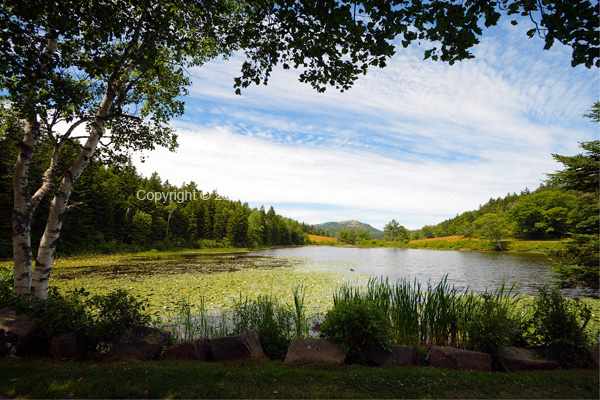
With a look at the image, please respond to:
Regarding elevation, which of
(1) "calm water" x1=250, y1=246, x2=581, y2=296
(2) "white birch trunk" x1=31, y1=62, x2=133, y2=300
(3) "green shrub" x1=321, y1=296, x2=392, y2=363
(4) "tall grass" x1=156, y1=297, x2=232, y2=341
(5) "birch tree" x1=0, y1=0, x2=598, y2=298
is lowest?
(1) "calm water" x1=250, y1=246, x2=581, y2=296

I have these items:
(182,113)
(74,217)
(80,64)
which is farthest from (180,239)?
(80,64)

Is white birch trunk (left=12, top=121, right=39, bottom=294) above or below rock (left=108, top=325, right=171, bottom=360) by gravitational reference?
above

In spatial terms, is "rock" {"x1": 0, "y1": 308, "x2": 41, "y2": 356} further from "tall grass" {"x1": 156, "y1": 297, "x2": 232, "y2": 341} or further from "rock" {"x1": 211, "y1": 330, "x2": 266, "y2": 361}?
"rock" {"x1": 211, "y1": 330, "x2": 266, "y2": 361}

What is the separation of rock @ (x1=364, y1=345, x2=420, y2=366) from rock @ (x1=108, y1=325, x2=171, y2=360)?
4542 mm

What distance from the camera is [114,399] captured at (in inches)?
143

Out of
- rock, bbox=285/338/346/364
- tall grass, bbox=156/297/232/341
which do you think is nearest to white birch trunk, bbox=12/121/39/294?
tall grass, bbox=156/297/232/341

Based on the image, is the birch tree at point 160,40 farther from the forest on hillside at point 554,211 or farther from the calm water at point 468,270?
the forest on hillside at point 554,211

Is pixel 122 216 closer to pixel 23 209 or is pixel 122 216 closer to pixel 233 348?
pixel 23 209

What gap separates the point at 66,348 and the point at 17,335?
0.92m

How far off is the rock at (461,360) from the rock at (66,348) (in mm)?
7333

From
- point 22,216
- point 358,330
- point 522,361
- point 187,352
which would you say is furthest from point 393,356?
point 22,216

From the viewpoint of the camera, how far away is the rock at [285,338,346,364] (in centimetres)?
498

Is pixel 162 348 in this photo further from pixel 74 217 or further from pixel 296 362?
pixel 74 217

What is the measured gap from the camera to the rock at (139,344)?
5230 mm
